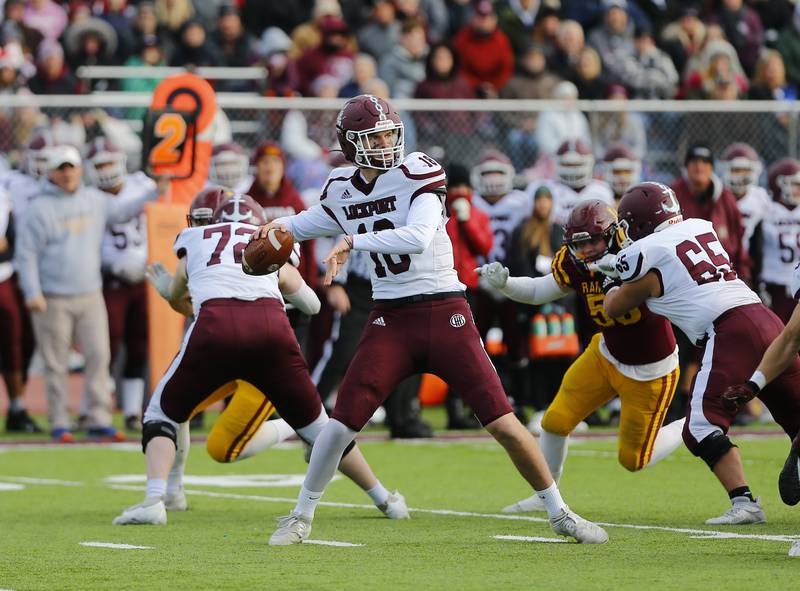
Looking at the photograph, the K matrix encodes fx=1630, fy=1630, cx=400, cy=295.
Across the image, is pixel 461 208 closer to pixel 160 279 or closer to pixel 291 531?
pixel 160 279

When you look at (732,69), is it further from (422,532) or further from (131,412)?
(422,532)

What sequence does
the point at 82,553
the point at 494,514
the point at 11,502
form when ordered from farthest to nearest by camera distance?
the point at 11,502
the point at 494,514
the point at 82,553

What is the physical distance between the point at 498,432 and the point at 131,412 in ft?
22.3

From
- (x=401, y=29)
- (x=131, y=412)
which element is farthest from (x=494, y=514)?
(x=401, y=29)

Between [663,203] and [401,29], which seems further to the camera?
[401,29]

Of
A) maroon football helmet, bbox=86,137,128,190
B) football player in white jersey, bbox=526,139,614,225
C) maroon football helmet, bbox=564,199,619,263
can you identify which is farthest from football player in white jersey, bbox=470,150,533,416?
maroon football helmet, bbox=564,199,619,263

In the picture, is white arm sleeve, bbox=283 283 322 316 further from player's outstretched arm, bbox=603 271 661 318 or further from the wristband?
the wristband

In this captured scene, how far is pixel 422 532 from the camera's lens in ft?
24.0

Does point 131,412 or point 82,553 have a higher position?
point 82,553

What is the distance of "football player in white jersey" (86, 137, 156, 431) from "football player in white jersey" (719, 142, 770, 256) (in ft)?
15.5

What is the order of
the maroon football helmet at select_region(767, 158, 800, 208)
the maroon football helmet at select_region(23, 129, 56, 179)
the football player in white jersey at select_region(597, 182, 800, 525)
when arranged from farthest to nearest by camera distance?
the maroon football helmet at select_region(767, 158, 800, 208) < the maroon football helmet at select_region(23, 129, 56, 179) < the football player in white jersey at select_region(597, 182, 800, 525)

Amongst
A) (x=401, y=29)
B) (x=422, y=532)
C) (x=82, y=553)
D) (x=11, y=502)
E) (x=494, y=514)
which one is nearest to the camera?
(x=82, y=553)

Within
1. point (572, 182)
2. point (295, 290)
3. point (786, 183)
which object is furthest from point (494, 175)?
point (295, 290)

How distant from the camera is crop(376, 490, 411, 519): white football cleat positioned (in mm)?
7863
